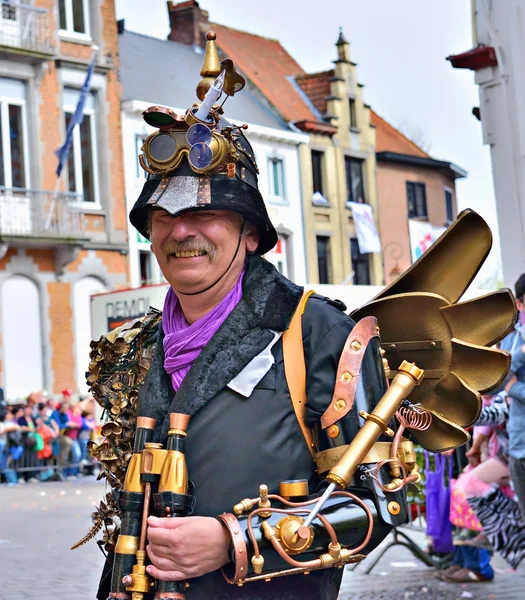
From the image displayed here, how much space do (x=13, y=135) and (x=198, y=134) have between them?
26.0 m

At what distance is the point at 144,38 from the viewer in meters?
35.7

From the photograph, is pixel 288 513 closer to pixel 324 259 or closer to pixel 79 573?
pixel 79 573

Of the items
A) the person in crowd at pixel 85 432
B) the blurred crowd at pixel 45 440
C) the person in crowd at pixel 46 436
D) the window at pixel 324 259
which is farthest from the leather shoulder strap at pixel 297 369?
the window at pixel 324 259

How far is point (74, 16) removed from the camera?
2997 centimetres

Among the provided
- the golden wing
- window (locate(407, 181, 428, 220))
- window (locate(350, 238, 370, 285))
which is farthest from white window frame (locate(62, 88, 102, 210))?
the golden wing

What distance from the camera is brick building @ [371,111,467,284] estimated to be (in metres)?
40.9

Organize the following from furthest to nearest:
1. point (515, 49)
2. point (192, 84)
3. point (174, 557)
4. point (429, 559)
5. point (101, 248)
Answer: point (192, 84) → point (101, 248) → point (515, 49) → point (429, 559) → point (174, 557)

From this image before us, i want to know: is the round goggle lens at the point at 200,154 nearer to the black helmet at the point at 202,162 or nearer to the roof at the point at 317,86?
the black helmet at the point at 202,162

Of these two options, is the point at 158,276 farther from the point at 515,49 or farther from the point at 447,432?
the point at 447,432

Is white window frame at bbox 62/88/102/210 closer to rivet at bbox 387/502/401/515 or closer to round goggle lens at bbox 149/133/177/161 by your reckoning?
round goggle lens at bbox 149/133/177/161

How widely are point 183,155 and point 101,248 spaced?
2668cm

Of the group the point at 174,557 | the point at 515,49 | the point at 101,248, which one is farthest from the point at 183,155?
the point at 101,248

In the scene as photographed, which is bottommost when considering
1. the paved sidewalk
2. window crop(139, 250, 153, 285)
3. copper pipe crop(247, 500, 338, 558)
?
the paved sidewalk

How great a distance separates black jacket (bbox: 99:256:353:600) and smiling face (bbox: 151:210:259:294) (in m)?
0.13
